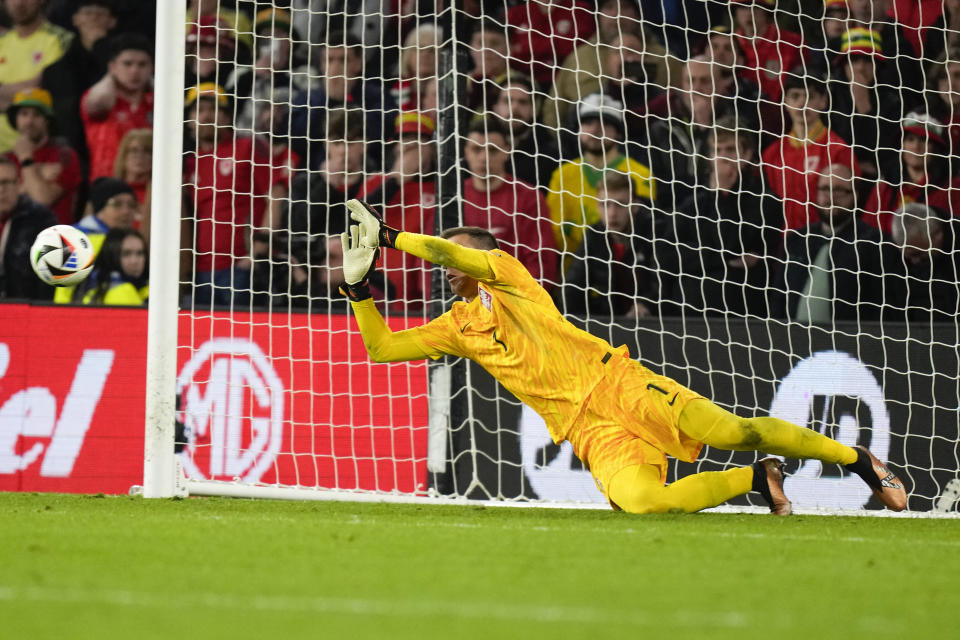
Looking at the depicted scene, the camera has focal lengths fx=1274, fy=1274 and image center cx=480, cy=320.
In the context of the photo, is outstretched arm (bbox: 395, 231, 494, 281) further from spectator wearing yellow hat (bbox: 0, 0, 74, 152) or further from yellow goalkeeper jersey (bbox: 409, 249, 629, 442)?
spectator wearing yellow hat (bbox: 0, 0, 74, 152)

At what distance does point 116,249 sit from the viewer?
8.47m

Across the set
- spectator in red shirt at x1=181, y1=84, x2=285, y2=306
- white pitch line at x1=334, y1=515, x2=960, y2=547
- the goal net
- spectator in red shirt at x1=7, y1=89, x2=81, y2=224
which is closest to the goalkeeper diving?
white pitch line at x1=334, y1=515, x2=960, y2=547

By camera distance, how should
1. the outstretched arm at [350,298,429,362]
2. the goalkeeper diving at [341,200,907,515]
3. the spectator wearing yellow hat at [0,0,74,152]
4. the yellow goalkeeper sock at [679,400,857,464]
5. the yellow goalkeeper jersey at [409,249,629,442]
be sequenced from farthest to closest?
the spectator wearing yellow hat at [0,0,74,152], the outstretched arm at [350,298,429,362], the yellow goalkeeper jersey at [409,249,629,442], the goalkeeper diving at [341,200,907,515], the yellow goalkeeper sock at [679,400,857,464]

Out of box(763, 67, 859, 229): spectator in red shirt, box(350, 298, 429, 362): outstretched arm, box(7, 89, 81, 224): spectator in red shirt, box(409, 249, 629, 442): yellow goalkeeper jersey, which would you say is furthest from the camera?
box(7, 89, 81, 224): spectator in red shirt

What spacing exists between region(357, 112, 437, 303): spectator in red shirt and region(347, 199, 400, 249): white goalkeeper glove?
2.33 m

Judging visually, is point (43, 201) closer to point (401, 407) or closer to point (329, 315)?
point (329, 315)

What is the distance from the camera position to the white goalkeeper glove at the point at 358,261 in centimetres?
591

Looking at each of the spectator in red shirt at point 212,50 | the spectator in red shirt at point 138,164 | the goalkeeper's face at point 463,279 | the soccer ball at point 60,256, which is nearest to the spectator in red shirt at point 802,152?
the goalkeeper's face at point 463,279

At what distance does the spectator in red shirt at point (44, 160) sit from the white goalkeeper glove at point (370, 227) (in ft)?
13.6

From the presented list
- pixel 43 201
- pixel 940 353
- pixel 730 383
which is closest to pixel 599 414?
pixel 730 383

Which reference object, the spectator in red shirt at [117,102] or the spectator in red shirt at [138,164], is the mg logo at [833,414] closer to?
the spectator in red shirt at [138,164]

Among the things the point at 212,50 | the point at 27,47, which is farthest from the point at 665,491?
the point at 27,47

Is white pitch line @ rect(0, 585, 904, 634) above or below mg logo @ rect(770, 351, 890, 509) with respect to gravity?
below

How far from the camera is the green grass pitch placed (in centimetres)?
286
